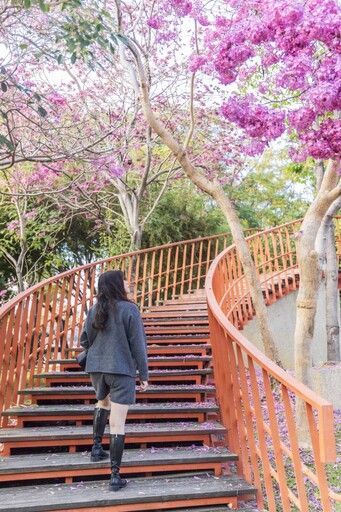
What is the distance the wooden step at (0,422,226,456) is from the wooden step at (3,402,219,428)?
0.12 metres

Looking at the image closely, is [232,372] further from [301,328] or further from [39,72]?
[39,72]

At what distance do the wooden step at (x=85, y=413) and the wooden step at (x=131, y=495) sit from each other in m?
0.89

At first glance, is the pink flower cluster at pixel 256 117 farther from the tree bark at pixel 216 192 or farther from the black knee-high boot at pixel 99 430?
the black knee-high boot at pixel 99 430

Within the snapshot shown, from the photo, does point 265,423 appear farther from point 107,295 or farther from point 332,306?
point 332,306

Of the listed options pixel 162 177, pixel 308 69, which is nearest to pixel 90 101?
pixel 162 177

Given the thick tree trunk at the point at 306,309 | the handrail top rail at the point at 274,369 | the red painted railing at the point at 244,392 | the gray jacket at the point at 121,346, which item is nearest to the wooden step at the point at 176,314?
the red painted railing at the point at 244,392

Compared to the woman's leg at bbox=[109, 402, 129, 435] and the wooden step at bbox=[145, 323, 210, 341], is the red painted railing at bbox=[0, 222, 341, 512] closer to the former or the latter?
the wooden step at bbox=[145, 323, 210, 341]

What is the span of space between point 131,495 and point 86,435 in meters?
0.88

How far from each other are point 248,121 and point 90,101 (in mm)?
5027

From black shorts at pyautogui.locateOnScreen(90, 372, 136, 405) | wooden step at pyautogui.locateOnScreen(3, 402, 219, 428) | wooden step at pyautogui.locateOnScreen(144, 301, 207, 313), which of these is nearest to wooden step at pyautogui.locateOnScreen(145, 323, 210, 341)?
wooden step at pyautogui.locateOnScreen(144, 301, 207, 313)

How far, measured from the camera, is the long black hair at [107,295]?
386cm

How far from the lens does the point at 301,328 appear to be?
548 centimetres

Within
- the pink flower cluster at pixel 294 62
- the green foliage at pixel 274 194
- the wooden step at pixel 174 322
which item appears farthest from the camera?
the green foliage at pixel 274 194

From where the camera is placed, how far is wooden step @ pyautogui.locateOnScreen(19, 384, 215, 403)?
201 inches
